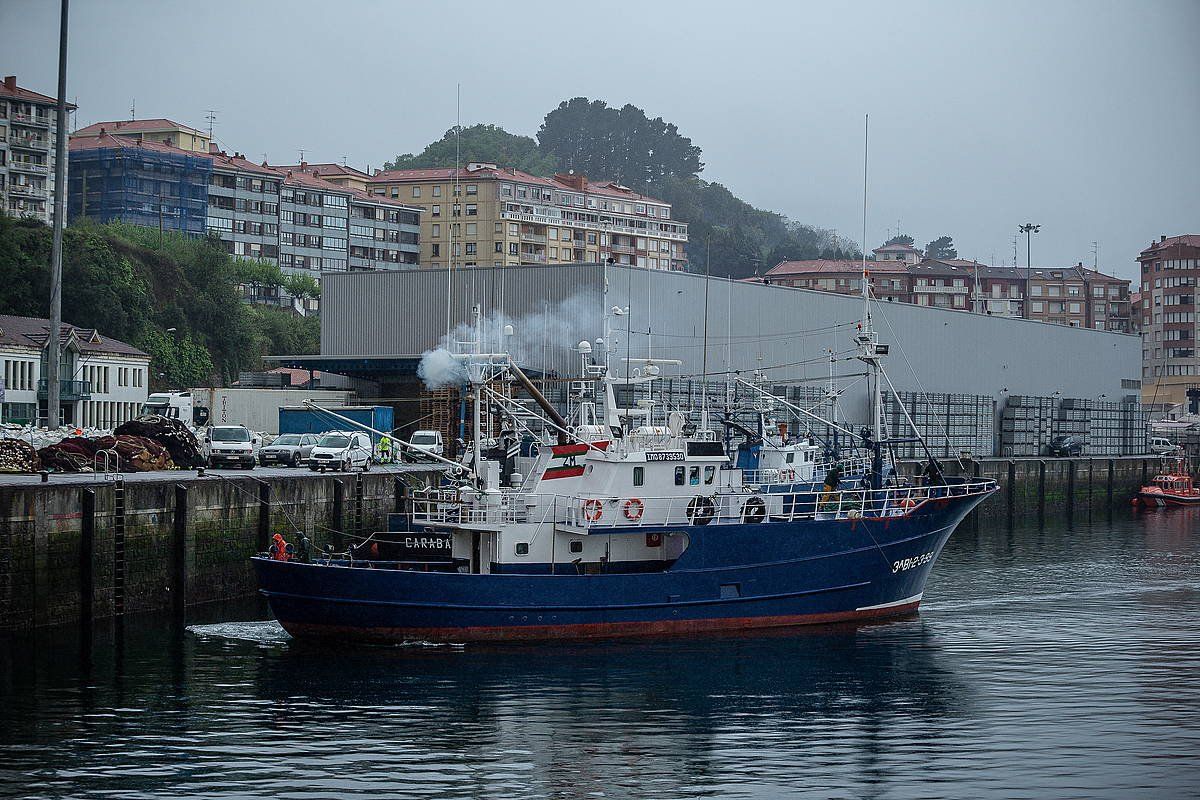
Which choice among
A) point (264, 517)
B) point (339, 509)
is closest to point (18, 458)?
point (264, 517)

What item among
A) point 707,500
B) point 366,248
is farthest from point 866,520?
point 366,248

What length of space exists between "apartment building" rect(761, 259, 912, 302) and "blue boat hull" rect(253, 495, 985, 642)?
4181 inches

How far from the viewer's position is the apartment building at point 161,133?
12619 centimetres

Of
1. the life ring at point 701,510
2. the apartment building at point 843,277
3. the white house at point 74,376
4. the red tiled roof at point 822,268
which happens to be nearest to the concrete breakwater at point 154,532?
the life ring at point 701,510

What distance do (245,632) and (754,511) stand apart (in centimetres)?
1173

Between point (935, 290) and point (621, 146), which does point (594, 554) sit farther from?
point (621, 146)

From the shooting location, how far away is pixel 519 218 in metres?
127

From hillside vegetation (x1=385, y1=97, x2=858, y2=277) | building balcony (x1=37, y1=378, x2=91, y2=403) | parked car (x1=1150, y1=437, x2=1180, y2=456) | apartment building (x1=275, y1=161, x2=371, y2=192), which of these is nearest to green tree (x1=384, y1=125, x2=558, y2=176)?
hillside vegetation (x1=385, y1=97, x2=858, y2=277)

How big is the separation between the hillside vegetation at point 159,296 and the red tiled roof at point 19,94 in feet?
41.4

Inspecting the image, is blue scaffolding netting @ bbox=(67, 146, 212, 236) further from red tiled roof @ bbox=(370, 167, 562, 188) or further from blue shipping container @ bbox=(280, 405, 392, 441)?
blue shipping container @ bbox=(280, 405, 392, 441)

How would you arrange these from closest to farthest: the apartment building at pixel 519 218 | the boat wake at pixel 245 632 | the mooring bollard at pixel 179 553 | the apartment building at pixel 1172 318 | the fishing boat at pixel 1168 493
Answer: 1. the boat wake at pixel 245 632
2. the mooring bollard at pixel 179 553
3. the fishing boat at pixel 1168 493
4. the apartment building at pixel 519 218
5. the apartment building at pixel 1172 318

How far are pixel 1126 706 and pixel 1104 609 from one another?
490 inches

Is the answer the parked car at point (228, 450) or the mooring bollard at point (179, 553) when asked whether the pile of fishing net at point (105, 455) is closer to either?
the parked car at point (228, 450)

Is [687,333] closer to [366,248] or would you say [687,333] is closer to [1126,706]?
[1126,706]
